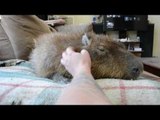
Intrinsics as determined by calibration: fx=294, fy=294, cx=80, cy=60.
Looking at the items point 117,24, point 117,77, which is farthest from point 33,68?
point 117,24

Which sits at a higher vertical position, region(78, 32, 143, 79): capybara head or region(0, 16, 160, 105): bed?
region(78, 32, 143, 79): capybara head

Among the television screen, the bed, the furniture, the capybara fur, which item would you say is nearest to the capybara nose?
the capybara fur

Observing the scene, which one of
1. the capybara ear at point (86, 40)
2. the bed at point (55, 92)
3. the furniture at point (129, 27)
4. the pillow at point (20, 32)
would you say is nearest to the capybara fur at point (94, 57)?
the capybara ear at point (86, 40)

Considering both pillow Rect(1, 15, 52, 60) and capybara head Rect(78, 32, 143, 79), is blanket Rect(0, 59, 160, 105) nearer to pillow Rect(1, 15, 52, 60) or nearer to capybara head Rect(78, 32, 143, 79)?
capybara head Rect(78, 32, 143, 79)

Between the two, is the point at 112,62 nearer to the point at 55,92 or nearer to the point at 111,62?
the point at 111,62

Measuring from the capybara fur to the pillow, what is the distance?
408 mm

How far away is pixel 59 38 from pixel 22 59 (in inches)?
22.7

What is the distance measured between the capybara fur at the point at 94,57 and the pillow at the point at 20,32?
1.34 feet

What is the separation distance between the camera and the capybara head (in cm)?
124

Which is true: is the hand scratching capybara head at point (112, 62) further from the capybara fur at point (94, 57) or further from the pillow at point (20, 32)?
the pillow at point (20, 32)

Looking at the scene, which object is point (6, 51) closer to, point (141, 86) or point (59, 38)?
point (59, 38)

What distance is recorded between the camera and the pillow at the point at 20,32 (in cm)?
189

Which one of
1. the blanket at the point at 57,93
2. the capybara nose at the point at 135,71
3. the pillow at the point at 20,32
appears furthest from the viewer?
the pillow at the point at 20,32
